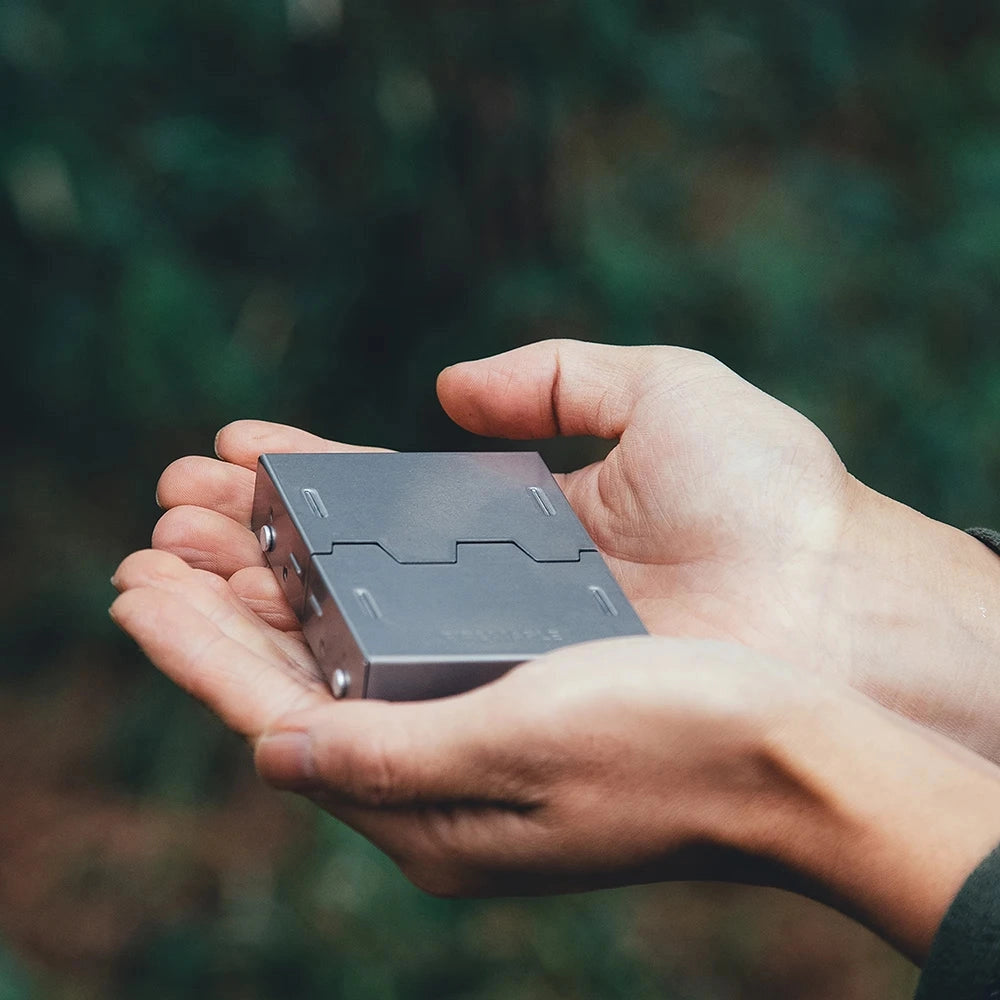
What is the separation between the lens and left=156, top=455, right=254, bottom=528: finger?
1.45 metres

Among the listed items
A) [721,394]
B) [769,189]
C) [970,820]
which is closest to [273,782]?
[970,820]

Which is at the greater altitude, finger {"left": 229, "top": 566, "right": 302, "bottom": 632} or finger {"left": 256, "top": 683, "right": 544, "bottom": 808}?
finger {"left": 256, "top": 683, "right": 544, "bottom": 808}

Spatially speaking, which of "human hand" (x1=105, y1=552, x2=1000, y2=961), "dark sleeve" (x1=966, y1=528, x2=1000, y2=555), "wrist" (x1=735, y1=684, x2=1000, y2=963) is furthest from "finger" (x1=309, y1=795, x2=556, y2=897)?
"dark sleeve" (x1=966, y1=528, x2=1000, y2=555)

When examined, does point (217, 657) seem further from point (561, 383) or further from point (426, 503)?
point (561, 383)

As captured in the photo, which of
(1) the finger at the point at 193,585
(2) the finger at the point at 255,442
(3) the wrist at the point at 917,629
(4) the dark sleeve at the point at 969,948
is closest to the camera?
(4) the dark sleeve at the point at 969,948

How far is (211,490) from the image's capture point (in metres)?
1.45

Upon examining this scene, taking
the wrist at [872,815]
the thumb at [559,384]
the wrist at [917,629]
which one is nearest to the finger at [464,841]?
the wrist at [872,815]

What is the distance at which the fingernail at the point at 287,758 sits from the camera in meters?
0.97

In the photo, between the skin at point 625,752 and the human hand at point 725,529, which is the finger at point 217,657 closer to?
the skin at point 625,752

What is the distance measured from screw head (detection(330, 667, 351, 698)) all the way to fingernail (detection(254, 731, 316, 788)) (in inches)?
4.2

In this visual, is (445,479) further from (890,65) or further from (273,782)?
(890,65)

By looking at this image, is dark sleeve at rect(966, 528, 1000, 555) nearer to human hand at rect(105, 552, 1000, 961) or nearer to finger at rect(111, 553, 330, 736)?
human hand at rect(105, 552, 1000, 961)

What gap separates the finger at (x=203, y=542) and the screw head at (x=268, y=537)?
0.02 metres

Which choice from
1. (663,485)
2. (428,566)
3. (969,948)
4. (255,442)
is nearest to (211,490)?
(255,442)
